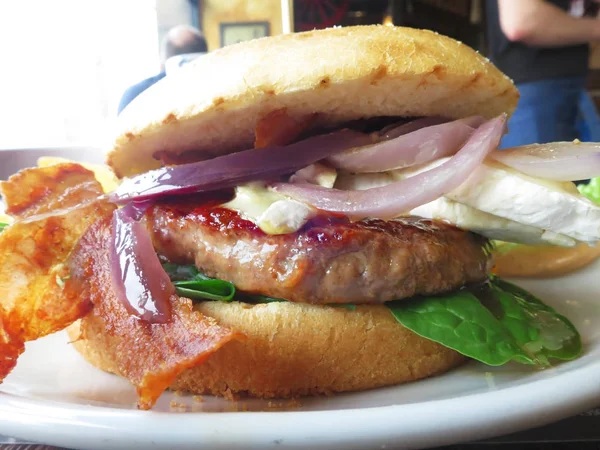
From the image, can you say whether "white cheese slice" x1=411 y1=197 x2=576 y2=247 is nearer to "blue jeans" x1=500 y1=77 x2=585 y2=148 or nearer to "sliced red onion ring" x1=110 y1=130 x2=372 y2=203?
"sliced red onion ring" x1=110 y1=130 x2=372 y2=203

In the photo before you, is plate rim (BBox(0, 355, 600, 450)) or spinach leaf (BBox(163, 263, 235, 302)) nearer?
plate rim (BBox(0, 355, 600, 450))

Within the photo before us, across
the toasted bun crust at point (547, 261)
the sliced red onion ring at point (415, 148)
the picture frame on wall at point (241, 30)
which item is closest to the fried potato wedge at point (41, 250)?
the sliced red onion ring at point (415, 148)

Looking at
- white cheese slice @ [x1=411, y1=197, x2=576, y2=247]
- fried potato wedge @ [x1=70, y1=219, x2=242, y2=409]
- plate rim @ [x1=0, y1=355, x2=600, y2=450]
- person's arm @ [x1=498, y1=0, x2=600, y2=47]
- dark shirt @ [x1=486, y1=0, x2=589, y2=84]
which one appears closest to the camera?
plate rim @ [x1=0, y1=355, x2=600, y2=450]

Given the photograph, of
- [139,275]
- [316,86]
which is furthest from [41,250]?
[316,86]

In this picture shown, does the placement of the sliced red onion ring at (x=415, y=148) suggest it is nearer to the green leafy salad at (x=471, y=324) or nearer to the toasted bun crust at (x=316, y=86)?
the toasted bun crust at (x=316, y=86)

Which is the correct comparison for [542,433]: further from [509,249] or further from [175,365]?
[509,249]

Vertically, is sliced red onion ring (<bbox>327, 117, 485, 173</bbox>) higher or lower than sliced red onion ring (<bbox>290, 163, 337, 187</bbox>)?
higher

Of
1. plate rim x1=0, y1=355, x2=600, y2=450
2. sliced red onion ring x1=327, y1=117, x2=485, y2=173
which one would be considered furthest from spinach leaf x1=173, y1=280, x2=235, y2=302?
sliced red onion ring x1=327, y1=117, x2=485, y2=173
